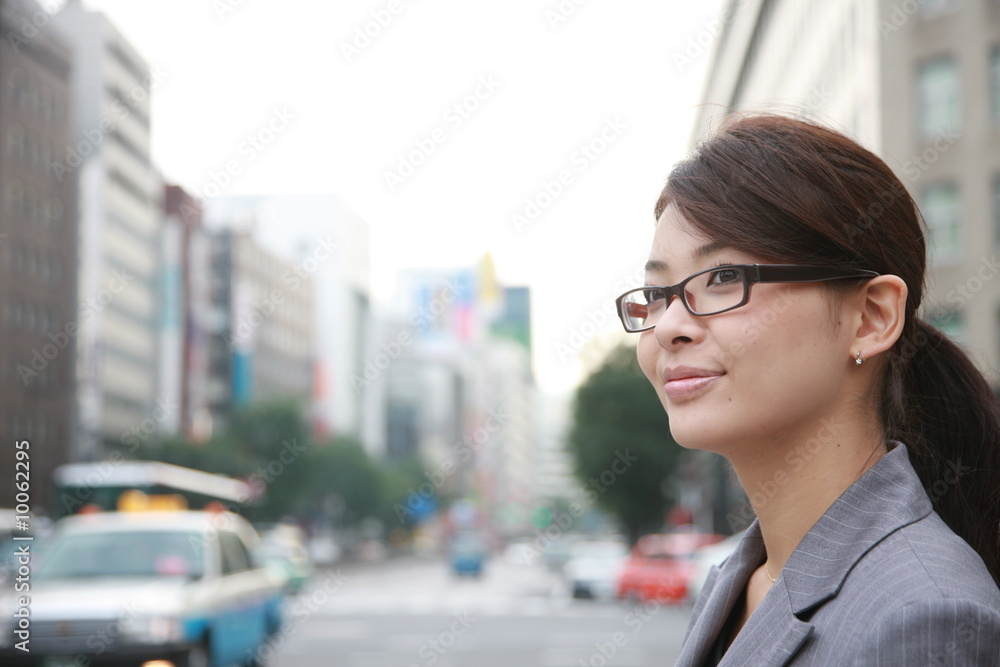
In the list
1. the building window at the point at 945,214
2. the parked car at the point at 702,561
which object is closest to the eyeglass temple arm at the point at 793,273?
the parked car at the point at 702,561

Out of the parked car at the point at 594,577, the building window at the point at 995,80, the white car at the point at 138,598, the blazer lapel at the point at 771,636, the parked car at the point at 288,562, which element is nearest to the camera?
the blazer lapel at the point at 771,636

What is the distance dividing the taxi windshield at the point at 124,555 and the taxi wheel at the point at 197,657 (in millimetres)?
615

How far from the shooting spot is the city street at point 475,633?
44.6ft

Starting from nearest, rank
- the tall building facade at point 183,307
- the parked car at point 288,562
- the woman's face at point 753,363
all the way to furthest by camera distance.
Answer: the woman's face at point 753,363
the parked car at point 288,562
the tall building facade at point 183,307

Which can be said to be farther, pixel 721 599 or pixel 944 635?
pixel 721 599

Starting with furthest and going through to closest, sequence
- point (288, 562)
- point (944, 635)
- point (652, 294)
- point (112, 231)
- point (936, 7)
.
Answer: point (112, 231), point (288, 562), point (936, 7), point (652, 294), point (944, 635)

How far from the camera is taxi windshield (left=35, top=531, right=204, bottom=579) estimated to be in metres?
8.84

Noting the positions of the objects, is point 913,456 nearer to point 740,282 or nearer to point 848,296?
point 848,296

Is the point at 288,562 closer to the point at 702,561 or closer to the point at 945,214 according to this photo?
the point at 702,561

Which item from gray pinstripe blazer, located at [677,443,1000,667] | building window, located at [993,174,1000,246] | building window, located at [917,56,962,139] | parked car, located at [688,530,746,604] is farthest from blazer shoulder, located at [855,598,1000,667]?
building window, located at [917,56,962,139]

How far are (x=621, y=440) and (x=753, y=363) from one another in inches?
1663

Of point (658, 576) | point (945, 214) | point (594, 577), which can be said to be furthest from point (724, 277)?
point (594, 577)

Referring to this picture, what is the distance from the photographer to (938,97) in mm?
25500

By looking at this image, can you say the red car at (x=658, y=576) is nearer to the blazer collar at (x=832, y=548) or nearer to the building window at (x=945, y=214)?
the building window at (x=945, y=214)
